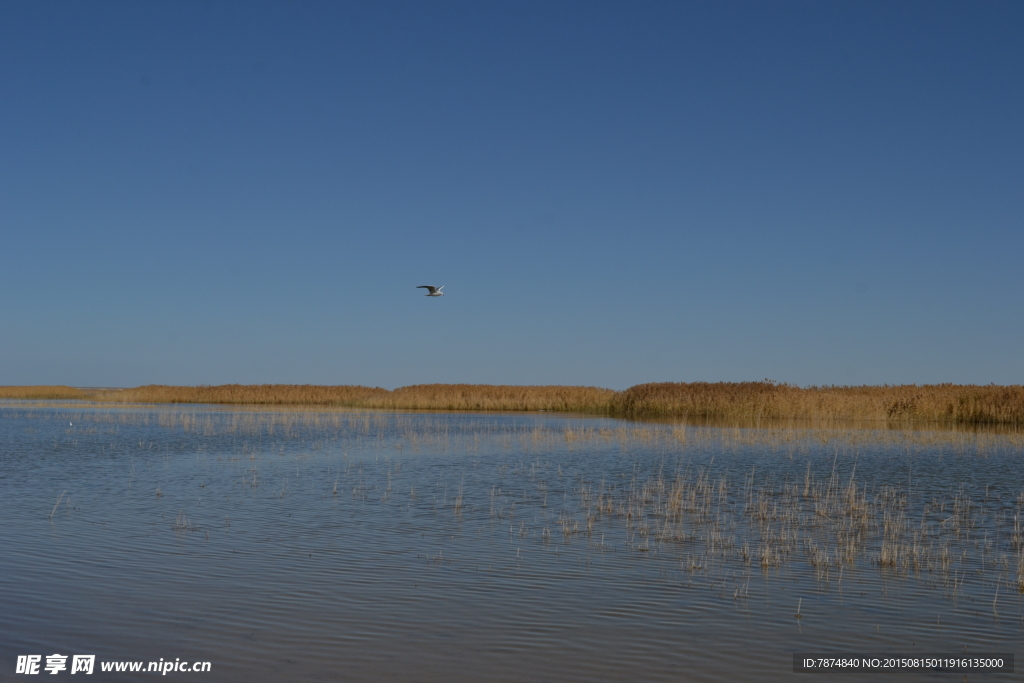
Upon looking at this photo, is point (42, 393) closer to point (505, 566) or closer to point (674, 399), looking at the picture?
point (674, 399)

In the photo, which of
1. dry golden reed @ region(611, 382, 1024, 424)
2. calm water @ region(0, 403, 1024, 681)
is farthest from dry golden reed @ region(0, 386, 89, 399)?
calm water @ region(0, 403, 1024, 681)

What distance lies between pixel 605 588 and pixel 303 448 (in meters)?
17.2

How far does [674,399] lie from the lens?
155 ft

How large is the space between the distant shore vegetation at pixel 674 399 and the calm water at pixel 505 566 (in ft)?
67.8

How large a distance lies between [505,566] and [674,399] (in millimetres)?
38876

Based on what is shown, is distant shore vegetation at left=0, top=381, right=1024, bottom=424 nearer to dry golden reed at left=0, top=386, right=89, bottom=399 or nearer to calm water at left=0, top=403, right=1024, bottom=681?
calm water at left=0, top=403, right=1024, bottom=681

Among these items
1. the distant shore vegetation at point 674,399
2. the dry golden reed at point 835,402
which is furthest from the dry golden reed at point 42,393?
the dry golden reed at point 835,402

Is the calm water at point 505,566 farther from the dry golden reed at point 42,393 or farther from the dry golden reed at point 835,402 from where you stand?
the dry golden reed at point 42,393

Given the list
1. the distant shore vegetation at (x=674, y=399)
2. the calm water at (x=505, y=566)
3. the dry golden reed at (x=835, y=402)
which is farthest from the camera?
the distant shore vegetation at (x=674, y=399)

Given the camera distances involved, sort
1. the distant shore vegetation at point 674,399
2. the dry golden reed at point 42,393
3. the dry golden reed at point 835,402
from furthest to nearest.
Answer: the dry golden reed at point 42,393 < the distant shore vegetation at point 674,399 < the dry golden reed at point 835,402

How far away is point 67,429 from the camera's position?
101 feet

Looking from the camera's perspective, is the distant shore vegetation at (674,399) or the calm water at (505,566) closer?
the calm water at (505,566)

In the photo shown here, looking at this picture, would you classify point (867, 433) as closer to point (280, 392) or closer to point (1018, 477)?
point (1018, 477)

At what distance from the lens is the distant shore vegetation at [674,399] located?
39031 mm
